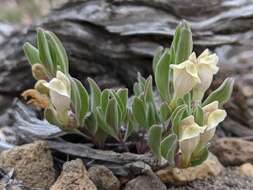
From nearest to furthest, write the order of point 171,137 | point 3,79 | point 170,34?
point 171,137, point 170,34, point 3,79

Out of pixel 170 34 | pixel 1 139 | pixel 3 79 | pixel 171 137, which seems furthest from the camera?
pixel 3 79

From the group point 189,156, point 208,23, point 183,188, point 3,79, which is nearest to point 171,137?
point 189,156

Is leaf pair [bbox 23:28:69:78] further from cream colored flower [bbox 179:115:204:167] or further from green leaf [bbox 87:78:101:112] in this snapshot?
cream colored flower [bbox 179:115:204:167]

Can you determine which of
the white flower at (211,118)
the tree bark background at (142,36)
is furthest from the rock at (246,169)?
the white flower at (211,118)

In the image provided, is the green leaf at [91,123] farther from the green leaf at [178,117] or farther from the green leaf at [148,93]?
the green leaf at [178,117]

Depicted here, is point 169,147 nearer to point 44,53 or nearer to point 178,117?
point 178,117

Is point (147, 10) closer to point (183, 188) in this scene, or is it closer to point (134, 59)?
point (134, 59)

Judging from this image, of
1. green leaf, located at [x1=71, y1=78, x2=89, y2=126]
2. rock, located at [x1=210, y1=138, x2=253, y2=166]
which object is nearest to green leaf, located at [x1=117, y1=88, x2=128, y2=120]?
green leaf, located at [x1=71, y1=78, x2=89, y2=126]

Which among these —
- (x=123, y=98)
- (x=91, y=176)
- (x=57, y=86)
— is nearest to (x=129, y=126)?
(x=123, y=98)
